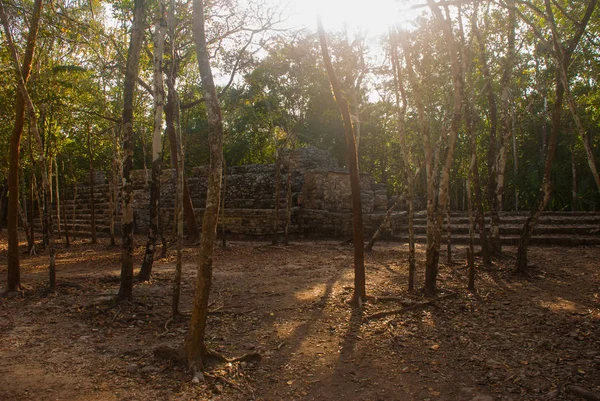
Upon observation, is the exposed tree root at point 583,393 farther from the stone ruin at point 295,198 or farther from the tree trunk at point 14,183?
the stone ruin at point 295,198

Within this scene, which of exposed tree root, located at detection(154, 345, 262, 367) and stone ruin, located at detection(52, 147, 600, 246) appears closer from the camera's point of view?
exposed tree root, located at detection(154, 345, 262, 367)

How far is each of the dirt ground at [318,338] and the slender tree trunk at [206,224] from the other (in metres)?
0.27

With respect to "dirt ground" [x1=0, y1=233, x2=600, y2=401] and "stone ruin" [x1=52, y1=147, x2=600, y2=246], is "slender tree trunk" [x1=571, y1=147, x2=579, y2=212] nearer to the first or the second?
"stone ruin" [x1=52, y1=147, x2=600, y2=246]

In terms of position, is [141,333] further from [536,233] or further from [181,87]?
[536,233]

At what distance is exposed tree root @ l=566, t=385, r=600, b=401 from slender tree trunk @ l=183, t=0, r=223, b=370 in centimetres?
315

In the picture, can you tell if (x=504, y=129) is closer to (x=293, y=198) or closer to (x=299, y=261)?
(x=299, y=261)

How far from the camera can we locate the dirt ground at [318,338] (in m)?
3.72

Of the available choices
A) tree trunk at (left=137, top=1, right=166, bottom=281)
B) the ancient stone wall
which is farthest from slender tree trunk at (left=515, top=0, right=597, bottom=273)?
the ancient stone wall

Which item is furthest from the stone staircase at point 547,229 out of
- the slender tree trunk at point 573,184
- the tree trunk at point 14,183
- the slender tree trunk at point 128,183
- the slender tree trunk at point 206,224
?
the tree trunk at point 14,183

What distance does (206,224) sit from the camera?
379 cm

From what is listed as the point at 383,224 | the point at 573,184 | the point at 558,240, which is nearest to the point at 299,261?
the point at 383,224

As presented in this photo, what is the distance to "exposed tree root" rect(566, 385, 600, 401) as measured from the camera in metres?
3.28

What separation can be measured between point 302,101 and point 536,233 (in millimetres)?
8213

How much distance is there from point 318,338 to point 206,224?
2072mm
